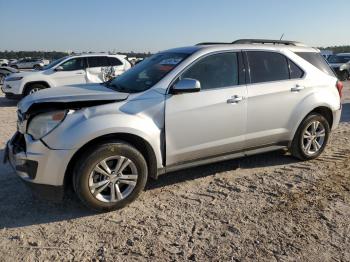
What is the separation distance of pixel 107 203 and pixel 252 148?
210 centimetres

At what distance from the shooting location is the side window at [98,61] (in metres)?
12.8

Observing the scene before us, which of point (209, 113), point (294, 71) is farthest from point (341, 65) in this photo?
point (209, 113)

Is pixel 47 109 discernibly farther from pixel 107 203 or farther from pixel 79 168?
pixel 107 203

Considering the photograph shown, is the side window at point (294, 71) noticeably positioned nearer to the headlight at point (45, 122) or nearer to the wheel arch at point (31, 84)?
the headlight at point (45, 122)

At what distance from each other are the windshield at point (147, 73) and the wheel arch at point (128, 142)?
585 mm

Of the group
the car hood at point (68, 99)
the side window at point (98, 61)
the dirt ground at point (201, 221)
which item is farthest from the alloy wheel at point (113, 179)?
the side window at point (98, 61)

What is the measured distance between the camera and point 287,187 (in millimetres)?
4789

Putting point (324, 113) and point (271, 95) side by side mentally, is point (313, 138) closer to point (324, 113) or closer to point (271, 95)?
point (324, 113)

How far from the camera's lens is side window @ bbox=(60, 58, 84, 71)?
489 inches

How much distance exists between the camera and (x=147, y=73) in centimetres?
482

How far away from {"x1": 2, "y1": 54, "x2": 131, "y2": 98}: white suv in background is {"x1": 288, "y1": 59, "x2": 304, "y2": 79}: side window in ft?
26.4

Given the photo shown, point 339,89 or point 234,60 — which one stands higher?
point 234,60

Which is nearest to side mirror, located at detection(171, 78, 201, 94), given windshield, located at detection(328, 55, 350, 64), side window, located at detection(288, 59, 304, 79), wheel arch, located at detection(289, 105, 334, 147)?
side window, located at detection(288, 59, 304, 79)

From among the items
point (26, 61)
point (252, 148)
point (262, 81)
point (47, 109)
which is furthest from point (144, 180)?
point (26, 61)
